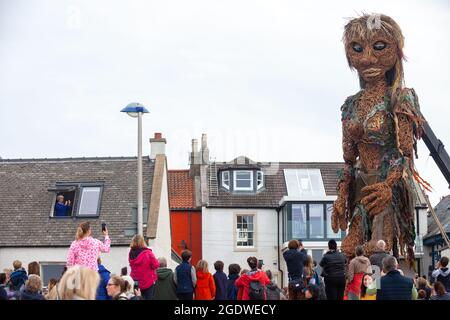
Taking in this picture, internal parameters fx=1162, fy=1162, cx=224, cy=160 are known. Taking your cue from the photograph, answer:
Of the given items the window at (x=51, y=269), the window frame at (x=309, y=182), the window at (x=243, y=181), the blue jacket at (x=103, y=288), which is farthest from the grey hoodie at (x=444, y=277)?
the window at (x=243, y=181)

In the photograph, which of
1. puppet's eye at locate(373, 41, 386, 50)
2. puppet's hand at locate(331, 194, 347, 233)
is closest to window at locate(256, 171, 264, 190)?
puppet's hand at locate(331, 194, 347, 233)

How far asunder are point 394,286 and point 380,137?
650 centimetres

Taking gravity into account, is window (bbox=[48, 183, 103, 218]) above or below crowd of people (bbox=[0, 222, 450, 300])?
above

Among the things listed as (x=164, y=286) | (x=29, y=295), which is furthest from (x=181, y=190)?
(x=29, y=295)

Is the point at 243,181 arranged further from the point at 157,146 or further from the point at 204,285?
the point at 204,285

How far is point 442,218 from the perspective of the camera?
53.0m

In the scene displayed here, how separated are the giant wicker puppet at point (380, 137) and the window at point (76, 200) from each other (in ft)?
65.3

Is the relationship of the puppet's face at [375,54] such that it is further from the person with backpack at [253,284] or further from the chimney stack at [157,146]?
the chimney stack at [157,146]

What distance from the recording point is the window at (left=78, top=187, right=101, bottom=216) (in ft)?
134

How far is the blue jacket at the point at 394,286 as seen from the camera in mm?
15198

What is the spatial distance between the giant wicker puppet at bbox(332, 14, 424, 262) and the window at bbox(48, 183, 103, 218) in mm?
19900

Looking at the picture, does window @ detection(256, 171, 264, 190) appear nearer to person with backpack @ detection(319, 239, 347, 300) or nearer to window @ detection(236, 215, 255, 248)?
window @ detection(236, 215, 255, 248)
